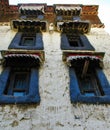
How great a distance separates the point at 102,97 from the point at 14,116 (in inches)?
89.1

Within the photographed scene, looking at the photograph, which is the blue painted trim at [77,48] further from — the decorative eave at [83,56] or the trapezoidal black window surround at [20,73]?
the trapezoidal black window surround at [20,73]

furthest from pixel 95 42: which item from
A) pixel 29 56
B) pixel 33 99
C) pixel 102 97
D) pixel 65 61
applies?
pixel 33 99

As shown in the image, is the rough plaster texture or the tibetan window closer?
the rough plaster texture

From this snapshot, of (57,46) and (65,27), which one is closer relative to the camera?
(57,46)

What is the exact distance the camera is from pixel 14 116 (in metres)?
5.93

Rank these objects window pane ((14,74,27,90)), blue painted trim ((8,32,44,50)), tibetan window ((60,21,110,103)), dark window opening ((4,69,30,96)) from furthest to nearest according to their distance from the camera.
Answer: blue painted trim ((8,32,44,50))
window pane ((14,74,27,90))
dark window opening ((4,69,30,96))
tibetan window ((60,21,110,103))

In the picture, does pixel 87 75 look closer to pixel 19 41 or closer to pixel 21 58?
pixel 21 58

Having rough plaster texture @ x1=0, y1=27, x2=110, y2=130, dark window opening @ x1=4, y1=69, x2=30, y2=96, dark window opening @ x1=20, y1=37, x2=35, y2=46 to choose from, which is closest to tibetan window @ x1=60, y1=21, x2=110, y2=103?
rough plaster texture @ x1=0, y1=27, x2=110, y2=130

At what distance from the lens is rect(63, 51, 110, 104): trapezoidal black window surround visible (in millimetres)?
7047

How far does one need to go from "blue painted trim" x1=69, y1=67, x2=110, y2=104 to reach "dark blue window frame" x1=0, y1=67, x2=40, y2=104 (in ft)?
3.09

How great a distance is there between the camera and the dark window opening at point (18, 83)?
23.5 ft

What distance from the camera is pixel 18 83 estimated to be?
7.58 meters

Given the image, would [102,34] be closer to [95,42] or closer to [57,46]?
[95,42]

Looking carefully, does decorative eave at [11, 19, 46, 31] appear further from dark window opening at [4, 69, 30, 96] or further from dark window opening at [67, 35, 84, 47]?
dark window opening at [4, 69, 30, 96]
